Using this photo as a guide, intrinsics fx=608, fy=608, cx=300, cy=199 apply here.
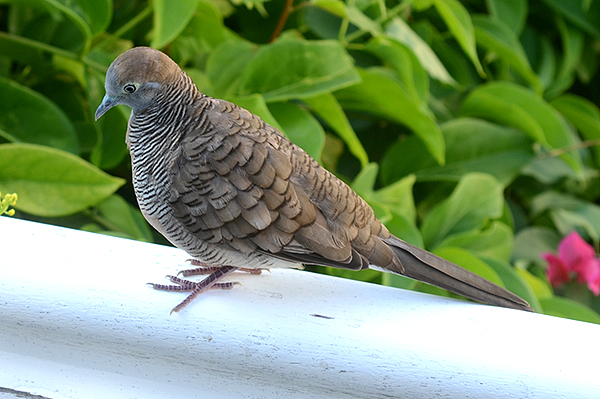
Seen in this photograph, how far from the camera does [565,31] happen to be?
1.69 metres

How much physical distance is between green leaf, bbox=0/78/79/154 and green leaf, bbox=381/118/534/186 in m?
0.72

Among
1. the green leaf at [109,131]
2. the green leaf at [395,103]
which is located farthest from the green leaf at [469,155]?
the green leaf at [109,131]

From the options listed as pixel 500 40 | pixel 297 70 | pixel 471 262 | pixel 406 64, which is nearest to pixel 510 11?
pixel 500 40

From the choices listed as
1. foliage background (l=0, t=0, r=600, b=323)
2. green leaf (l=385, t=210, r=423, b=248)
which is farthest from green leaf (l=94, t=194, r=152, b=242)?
green leaf (l=385, t=210, r=423, b=248)

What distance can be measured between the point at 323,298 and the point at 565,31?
4.23 ft

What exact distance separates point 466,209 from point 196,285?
2.26 ft

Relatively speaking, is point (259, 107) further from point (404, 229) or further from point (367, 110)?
point (367, 110)

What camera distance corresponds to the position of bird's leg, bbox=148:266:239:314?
0.75m

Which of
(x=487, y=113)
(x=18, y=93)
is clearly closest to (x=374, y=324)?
(x=18, y=93)

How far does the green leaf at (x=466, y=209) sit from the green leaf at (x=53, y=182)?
0.65 m

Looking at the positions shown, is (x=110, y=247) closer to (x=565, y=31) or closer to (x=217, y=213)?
(x=217, y=213)

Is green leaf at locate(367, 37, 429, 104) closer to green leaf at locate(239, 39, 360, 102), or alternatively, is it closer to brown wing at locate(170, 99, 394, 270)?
green leaf at locate(239, 39, 360, 102)

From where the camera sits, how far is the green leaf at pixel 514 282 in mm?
1083

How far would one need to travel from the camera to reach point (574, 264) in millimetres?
1355
